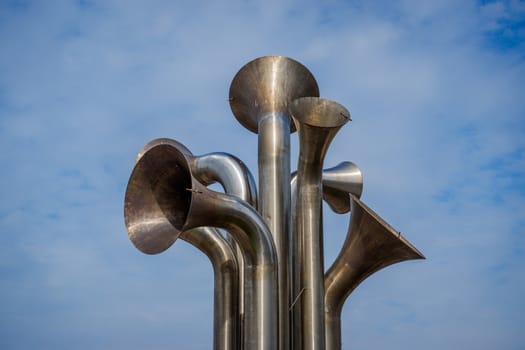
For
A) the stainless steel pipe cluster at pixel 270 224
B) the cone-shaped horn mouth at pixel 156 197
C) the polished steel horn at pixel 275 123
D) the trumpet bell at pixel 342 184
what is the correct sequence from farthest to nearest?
the trumpet bell at pixel 342 184
the polished steel horn at pixel 275 123
the cone-shaped horn mouth at pixel 156 197
the stainless steel pipe cluster at pixel 270 224

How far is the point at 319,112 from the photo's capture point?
11.0m

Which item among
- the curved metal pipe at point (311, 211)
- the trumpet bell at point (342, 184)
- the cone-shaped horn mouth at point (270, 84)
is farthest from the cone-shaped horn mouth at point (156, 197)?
the trumpet bell at point (342, 184)

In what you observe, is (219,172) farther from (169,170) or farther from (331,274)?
(331,274)

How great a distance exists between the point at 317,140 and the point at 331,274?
2382 millimetres

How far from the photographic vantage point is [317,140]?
427 inches

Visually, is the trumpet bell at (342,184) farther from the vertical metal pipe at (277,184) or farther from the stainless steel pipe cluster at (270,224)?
the vertical metal pipe at (277,184)

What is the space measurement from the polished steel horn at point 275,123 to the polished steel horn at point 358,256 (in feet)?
3.21

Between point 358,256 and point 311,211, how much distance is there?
3.65 feet

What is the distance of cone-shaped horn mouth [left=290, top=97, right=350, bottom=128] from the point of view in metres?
10.8

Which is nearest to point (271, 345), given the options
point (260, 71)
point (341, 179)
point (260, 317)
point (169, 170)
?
point (260, 317)

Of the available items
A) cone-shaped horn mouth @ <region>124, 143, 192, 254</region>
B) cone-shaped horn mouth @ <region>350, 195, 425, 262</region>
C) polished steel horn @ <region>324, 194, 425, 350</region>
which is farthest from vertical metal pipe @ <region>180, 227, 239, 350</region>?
cone-shaped horn mouth @ <region>350, 195, 425, 262</region>

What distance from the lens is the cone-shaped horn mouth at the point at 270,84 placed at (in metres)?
12.2

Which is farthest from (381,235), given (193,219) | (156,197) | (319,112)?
(156,197)

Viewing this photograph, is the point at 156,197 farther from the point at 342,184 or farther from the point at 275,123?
the point at 342,184
